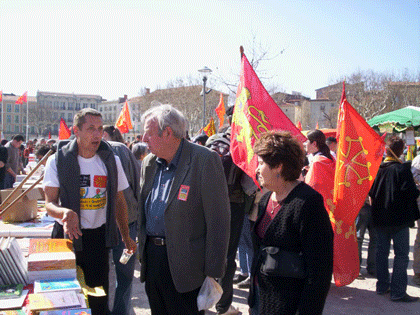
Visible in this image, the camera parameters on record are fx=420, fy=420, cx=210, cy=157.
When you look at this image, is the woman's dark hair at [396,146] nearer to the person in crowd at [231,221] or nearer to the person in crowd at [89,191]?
the person in crowd at [231,221]

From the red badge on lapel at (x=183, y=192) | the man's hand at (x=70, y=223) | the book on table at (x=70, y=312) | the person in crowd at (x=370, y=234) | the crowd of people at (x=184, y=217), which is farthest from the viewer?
the person in crowd at (x=370, y=234)

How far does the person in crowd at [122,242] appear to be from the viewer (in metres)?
4.02

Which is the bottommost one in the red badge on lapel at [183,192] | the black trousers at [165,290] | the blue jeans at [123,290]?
the blue jeans at [123,290]

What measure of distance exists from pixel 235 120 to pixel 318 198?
8.32ft

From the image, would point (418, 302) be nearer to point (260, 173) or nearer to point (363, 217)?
point (363, 217)

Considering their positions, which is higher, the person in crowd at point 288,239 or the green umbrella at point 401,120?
the green umbrella at point 401,120

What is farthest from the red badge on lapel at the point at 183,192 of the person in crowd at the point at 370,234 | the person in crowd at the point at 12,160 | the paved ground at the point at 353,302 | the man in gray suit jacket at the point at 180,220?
the person in crowd at the point at 12,160

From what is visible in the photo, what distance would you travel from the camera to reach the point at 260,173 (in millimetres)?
2557

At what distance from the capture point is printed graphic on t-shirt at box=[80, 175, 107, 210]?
321 centimetres

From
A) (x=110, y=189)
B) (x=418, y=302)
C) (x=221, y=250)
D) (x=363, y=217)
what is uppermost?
(x=110, y=189)

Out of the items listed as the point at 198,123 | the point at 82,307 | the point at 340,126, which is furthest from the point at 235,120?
the point at 198,123

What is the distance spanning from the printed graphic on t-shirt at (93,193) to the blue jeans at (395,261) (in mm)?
3599

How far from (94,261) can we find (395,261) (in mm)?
3636

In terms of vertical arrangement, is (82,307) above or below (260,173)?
below
